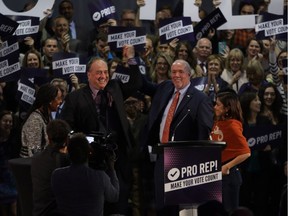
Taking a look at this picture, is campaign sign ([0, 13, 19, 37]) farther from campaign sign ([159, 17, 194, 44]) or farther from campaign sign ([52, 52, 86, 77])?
campaign sign ([159, 17, 194, 44])

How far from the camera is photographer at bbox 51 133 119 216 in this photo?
700 cm

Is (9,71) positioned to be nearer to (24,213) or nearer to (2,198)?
(2,198)

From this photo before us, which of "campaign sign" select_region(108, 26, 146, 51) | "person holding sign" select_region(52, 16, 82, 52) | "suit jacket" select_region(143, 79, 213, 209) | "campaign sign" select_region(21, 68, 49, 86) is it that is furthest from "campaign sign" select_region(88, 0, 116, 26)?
"suit jacket" select_region(143, 79, 213, 209)

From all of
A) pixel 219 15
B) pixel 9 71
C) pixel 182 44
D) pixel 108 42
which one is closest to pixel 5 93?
pixel 9 71

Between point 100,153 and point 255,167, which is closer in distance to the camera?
point 100,153

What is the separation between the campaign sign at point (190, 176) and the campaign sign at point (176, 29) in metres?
5.60

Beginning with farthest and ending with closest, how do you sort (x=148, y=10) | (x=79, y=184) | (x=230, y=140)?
1. (x=148, y=10)
2. (x=230, y=140)
3. (x=79, y=184)

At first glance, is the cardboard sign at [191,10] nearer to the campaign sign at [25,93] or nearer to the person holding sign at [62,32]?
the person holding sign at [62,32]

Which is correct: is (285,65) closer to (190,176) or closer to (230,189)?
(230,189)

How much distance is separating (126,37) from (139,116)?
1.27 metres

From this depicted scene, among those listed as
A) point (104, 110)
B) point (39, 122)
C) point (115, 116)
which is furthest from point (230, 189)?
point (39, 122)

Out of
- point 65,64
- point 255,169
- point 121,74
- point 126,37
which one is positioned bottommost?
point 255,169

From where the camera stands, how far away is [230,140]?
857 cm

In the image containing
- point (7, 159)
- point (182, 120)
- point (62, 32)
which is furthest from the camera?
point (62, 32)
